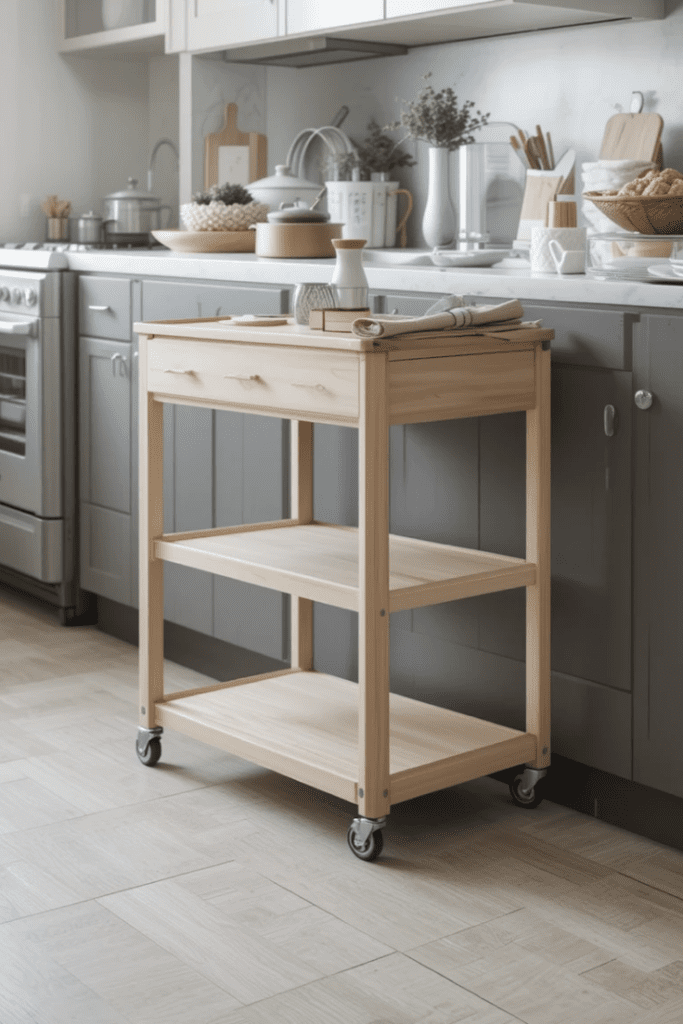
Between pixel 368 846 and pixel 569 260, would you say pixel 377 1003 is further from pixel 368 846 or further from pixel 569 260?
pixel 569 260

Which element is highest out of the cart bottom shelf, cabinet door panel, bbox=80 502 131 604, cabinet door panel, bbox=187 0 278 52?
cabinet door panel, bbox=187 0 278 52

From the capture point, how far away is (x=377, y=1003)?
1700 millimetres

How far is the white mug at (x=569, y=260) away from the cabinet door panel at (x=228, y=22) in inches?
52.6

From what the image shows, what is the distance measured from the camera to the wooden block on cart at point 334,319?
2.12 meters

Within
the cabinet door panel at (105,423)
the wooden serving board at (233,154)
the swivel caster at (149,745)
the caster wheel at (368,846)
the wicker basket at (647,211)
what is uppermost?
the wooden serving board at (233,154)

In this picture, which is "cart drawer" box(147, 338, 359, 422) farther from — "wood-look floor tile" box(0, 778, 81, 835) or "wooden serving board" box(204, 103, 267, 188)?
"wooden serving board" box(204, 103, 267, 188)

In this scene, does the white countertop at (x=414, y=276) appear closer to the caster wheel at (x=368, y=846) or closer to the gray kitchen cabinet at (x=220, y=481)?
the gray kitchen cabinet at (x=220, y=481)

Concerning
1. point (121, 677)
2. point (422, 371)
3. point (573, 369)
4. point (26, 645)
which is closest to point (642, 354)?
point (573, 369)

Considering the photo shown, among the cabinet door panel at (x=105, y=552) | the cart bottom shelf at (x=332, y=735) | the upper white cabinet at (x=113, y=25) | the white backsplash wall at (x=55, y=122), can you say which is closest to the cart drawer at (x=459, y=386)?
the cart bottom shelf at (x=332, y=735)

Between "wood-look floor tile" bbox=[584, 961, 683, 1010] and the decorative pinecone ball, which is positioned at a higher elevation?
the decorative pinecone ball

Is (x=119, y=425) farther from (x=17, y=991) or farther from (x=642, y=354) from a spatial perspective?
(x=17, y=991)

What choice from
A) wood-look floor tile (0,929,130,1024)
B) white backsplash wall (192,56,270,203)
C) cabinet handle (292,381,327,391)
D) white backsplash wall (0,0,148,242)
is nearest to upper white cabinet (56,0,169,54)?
white backsplash wall (0,0,148,242)

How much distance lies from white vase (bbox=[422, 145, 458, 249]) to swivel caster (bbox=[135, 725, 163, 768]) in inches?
51.8

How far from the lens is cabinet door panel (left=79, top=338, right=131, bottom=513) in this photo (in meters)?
3.28
